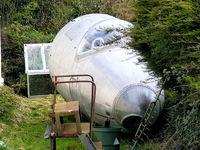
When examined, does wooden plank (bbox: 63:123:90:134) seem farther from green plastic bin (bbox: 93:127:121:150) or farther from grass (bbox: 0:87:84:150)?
grass (bbox: 0:87:84:150)

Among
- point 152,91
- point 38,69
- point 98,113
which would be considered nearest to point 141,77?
point 152,91

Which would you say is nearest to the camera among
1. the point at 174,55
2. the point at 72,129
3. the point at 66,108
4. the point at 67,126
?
the point at 174,55

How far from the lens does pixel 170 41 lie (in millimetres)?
5484

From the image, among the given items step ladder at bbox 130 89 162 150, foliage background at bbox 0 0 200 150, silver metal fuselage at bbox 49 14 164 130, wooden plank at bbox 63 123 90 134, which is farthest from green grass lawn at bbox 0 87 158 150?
wooden plank at bbox 63 123 90 134

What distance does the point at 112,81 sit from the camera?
Result: 23.9 ft

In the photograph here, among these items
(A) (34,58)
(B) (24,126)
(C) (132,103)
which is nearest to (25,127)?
(B) (24,126)

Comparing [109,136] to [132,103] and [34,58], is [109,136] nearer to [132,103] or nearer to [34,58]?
[132,103]

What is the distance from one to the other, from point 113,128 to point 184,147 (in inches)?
63.8

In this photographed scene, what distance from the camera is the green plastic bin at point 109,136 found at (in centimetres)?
684

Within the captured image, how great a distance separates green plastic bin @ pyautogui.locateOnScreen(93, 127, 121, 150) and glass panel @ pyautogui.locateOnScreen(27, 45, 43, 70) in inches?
298

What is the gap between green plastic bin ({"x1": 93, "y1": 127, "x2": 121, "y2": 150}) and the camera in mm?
6836

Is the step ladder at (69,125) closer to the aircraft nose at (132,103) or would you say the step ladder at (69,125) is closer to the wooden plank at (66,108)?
the wooden plank at (66,108)

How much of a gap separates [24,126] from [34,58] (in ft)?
16.8

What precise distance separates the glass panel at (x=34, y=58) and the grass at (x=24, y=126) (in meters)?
2.18
